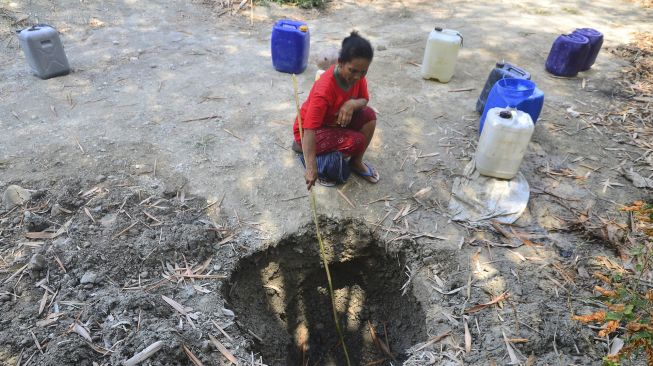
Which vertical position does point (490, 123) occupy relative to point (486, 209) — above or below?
above

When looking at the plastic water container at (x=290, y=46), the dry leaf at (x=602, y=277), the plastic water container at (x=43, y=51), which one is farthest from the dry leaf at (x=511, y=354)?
the plastic water container at (x=43, y=51)

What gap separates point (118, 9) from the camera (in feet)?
23.0

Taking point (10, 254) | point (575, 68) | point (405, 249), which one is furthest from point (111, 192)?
point (575, 68)

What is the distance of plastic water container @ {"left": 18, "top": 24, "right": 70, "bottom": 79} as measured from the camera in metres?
4.82

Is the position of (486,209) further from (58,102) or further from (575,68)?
(58,102)

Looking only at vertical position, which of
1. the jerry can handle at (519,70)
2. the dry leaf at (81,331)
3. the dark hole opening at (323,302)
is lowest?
the dark hole opening at (323,302)

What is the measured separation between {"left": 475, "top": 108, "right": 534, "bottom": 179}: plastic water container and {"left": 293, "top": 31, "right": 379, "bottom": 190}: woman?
937 millimetres

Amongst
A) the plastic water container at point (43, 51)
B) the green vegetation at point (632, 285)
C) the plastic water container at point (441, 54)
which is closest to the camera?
the green vegetation at point (632, 285)

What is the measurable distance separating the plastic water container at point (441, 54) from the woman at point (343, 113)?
214 centimetres

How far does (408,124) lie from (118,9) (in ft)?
17.8

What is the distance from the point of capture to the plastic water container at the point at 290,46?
205 inches

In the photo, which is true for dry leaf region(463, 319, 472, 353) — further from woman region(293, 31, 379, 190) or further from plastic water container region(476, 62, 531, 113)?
plastic water container region(476, 62, 531, 113)

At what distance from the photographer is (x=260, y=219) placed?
3332mm

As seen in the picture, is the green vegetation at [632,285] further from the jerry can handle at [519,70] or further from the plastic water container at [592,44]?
the plastic water container at [592,44]
